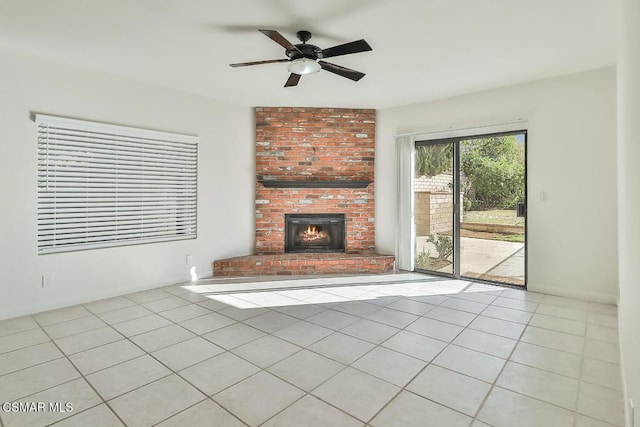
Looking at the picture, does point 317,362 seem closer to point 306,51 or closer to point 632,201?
point 632,201

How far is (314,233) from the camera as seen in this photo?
5.63 metres

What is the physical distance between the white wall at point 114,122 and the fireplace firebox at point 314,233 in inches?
25.4

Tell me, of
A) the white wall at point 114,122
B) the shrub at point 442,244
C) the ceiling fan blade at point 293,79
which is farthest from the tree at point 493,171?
the white wall at point 114,122

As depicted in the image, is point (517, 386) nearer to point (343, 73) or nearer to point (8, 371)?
point (343, 73)

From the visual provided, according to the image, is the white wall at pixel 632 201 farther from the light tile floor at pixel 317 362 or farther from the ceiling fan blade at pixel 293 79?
the ceiling fan blade at pixel 293 79

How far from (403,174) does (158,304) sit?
382 centimetres

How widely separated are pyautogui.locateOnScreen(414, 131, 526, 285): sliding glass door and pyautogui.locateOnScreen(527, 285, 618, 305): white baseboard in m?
0.28

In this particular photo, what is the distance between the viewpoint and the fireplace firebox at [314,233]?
217 inches

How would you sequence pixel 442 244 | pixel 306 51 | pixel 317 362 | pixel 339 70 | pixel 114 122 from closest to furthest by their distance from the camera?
pixel 317 362
pixel 306 51
pixel 339 70
pixel 114 122
pixel 442 244

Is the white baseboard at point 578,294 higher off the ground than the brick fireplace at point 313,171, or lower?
lower

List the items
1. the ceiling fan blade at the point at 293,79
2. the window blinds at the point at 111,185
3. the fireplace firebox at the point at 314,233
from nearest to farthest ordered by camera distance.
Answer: the ceiling fan blade at the point at 293,79
the window blinds at the point at 111,185
the fireplace firebox at the point at 314,233

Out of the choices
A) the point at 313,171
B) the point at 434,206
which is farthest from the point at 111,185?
the point at 434,206

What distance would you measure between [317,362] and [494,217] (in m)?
3.40

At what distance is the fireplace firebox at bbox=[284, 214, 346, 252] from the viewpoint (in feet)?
18.1
